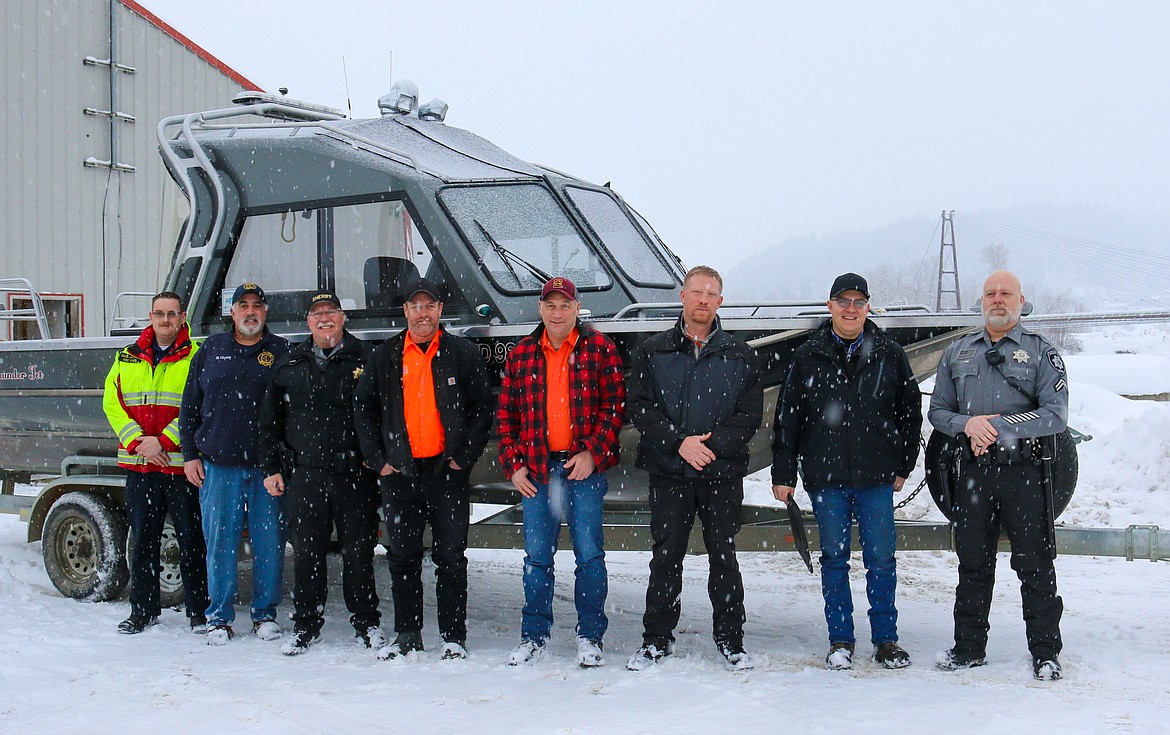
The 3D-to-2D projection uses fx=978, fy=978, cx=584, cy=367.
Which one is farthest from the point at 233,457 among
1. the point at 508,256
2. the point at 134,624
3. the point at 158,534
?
the point at 508,256

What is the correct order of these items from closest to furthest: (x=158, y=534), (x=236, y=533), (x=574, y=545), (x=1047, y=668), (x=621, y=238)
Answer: (x=1047, y=668), (x=574, y=545), (x=236, y=533), (x=158, y=534), (x=621, y=238)

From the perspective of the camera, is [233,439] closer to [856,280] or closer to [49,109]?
[856,280]

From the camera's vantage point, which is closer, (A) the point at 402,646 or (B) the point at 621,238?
(A) the point at 402,646

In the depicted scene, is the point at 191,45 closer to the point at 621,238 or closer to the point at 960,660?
the point at 621,238

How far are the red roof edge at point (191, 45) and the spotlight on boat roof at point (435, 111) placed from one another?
978 cm

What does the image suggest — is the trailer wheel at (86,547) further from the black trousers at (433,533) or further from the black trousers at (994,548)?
the black trousers at (994,548)

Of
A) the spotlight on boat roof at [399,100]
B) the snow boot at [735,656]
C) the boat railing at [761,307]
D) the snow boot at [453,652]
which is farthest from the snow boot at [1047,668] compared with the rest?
the spotlight on boat roof at [399,100]

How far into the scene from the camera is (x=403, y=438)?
4355 mm

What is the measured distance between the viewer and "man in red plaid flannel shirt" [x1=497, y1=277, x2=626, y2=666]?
4.26 metres

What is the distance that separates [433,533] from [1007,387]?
2.59 m

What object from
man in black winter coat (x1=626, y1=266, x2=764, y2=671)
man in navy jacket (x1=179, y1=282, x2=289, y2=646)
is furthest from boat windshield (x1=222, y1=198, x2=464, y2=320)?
man in black winter coat (x1=626, y1=266, x2=764, y2=671)

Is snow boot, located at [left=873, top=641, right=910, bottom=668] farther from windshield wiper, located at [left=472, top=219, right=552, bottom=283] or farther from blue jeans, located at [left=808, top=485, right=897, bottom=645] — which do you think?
windshield wiper, located at [left=472, top=219, right=552, bottom=283]

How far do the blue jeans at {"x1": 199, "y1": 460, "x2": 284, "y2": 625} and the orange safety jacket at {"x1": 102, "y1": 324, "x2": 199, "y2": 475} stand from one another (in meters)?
0.35

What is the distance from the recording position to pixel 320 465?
459 cm
